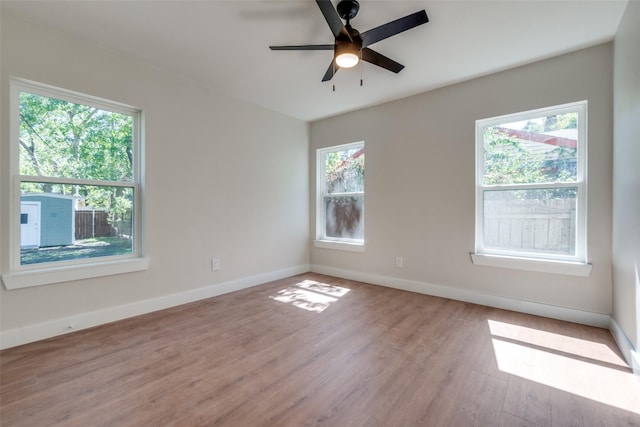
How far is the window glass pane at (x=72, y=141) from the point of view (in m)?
2.34

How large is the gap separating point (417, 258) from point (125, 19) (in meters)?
3.84

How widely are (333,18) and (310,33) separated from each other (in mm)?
628

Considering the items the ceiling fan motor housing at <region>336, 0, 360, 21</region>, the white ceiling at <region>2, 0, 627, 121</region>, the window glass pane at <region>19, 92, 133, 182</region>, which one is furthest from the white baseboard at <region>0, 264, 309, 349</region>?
the ceiling fan motor housing at <region>336, 0, 360, 21</region>

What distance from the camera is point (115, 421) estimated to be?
1446 millimetres

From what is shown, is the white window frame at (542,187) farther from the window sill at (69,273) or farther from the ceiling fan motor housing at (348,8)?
the window sill at (69,273)

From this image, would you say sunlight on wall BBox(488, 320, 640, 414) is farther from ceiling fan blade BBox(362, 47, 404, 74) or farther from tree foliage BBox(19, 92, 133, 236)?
tree foliage BBox(19, 92, 133, 236)

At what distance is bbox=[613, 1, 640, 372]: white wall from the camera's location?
1.88 metres

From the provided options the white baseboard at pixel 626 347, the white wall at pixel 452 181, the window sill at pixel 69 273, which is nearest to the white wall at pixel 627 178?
the white baseboard at pixel 626 347

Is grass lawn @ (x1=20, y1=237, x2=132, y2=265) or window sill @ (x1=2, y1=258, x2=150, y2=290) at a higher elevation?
grass lawn @ (x1=20, y1=237, x2=132, y2=265)

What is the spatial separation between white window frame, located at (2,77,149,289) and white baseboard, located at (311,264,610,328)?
111 inches

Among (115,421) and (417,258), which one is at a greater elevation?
(417,258)

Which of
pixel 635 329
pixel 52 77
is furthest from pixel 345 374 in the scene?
pixel 52 77

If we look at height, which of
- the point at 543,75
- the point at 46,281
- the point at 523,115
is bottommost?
the point at 46,281

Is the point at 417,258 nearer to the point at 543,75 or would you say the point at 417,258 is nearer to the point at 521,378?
the point at 521,378
